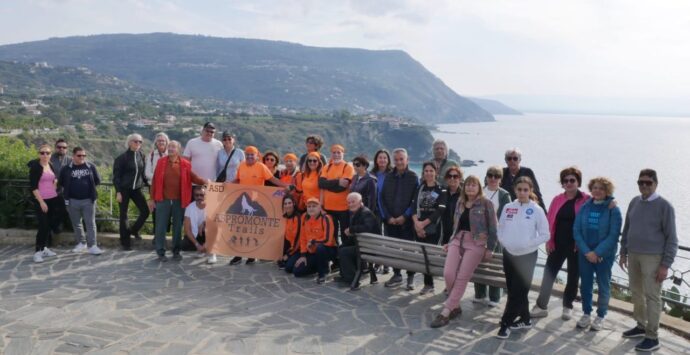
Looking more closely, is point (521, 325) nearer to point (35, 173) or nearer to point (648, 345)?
point (648, 345)

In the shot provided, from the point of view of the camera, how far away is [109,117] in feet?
306

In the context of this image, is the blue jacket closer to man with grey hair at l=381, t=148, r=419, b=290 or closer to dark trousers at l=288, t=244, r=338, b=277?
man with grey hair at l=381, t=148, r=419, b=290

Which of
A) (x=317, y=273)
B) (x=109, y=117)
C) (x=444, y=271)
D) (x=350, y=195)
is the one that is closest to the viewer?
(x=444, y=271)

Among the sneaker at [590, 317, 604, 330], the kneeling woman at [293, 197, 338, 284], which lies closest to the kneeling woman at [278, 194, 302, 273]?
the kneeling woman at [293, 197, 338, 284]

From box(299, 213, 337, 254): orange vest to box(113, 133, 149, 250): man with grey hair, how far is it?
3.27m

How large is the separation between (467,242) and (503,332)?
105 centimetres

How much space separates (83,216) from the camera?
346 inches

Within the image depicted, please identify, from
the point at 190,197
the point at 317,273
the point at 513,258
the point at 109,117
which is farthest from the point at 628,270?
the point at 109,117

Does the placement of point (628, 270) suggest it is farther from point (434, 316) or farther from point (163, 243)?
point (163, 243)

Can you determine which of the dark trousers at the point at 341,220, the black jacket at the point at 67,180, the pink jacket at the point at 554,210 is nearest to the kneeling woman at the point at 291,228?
the dark trousers at the point at 341,220

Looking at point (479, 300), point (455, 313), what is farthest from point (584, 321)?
point (455, 313)

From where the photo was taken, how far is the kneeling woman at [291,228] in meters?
7.84

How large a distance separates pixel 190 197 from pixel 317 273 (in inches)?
97.7

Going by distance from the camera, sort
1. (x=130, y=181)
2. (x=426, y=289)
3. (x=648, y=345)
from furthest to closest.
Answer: (x=130, y=181) < (x=426, y=289) < (x=648, y=345)
